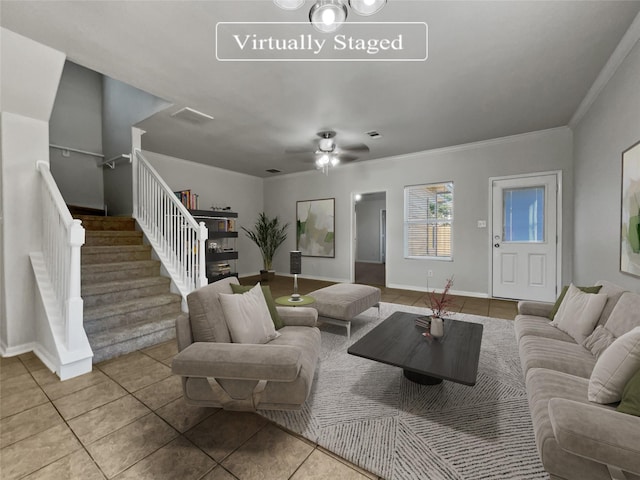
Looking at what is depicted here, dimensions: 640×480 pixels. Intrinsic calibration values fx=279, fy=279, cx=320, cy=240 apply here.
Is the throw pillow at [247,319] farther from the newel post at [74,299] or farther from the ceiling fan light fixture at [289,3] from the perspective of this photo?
the ceiling fan light fixture at [289,3]

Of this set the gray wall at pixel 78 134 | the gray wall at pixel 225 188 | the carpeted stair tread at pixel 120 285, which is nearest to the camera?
the carpeted stair tread at pixel 120 285

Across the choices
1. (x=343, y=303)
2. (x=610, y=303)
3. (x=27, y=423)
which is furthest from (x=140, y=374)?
(x=610, y=303)

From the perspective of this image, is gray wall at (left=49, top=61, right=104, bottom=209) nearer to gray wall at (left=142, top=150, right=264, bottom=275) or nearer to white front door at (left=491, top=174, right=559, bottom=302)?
gray wall at (left=142, top=150, right=264, bottom=275)

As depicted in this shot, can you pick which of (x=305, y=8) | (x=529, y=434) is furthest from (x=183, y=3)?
(x=529, y=434)

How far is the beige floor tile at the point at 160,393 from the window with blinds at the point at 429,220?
4.58 metres

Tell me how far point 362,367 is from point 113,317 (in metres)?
2.50

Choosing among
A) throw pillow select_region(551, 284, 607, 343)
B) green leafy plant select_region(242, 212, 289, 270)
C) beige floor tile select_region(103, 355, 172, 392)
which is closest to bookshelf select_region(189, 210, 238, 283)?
green leafy plant select_region(242, 212, 289, 270)

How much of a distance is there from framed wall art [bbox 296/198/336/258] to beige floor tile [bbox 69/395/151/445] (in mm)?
4961

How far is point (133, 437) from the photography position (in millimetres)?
1587

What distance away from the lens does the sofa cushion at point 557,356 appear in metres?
1.65

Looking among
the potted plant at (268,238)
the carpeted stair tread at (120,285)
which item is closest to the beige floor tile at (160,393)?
the carpeted stair tread at (120,285)

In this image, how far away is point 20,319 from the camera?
2646 mm

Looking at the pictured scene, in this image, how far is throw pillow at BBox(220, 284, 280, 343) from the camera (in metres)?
1.77

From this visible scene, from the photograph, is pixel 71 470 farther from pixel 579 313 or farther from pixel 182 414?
pixel 579 313
